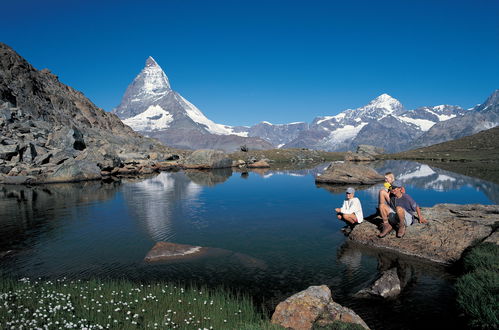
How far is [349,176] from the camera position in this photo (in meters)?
61.0

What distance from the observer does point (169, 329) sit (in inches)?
465

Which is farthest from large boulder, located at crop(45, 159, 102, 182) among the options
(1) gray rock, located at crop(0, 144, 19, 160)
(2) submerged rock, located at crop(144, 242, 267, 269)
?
(2) submerged rock, located at crop(144, 242, 267, 269)

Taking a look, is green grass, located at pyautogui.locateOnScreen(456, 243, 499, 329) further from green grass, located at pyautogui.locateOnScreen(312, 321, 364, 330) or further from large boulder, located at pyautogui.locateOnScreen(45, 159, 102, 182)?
large boulder, located at pyautogui.locateOnScreen(45, 159, 102, 182)

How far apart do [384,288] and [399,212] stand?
7.65m

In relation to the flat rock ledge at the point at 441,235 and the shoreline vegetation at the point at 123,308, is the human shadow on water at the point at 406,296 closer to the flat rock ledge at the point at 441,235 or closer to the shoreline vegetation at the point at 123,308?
the flat rock ledge at the point at 441,235

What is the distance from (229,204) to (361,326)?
31.4 meters

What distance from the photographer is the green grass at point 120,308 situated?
472 inches

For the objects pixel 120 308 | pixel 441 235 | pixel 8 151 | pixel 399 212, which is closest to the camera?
pixel 120 308

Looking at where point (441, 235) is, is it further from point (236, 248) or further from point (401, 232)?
point (236, 248)

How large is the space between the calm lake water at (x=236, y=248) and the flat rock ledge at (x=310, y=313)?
2.02m

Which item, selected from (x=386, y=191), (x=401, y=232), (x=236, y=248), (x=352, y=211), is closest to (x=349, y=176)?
(x=352, y=211)

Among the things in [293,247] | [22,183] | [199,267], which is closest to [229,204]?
[293,247]

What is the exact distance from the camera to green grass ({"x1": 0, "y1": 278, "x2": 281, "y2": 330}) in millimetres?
11977

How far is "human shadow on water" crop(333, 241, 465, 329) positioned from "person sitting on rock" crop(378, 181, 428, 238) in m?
1.94
